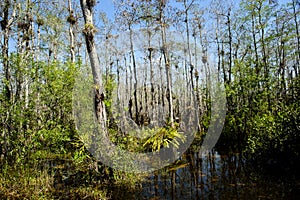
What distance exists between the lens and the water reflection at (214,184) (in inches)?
207

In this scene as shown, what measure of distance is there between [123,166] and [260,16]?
30.3 ft

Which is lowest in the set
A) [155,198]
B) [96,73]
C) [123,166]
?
[155,198]

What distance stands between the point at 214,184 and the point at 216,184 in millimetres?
50

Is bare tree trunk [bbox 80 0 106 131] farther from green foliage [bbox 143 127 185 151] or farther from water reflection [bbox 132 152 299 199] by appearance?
green foliage [bbox 143 127 185 151]

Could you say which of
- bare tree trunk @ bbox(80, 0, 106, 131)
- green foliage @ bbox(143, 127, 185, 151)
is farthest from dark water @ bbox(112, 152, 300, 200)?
bare tree trunk @ bbox(80, 0, 106, 131)

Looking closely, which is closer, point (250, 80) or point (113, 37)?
point (250, 80)

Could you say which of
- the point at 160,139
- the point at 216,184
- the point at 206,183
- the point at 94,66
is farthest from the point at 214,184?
the point at 94,66

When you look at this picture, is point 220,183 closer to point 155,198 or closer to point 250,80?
point 155,198

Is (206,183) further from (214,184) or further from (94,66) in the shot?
(94,66)

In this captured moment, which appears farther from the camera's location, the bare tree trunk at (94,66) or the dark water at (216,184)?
the bare tree trunk at (94,66)

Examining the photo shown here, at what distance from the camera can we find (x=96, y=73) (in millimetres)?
5586

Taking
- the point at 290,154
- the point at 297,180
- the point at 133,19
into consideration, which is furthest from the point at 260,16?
the point at 297,180

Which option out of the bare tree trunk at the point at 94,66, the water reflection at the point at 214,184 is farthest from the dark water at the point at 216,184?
the bare tree trunk at the point at 94,66

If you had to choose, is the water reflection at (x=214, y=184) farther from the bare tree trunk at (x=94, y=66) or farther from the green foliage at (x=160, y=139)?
the bare tree trunk at (x=94, y=66)
